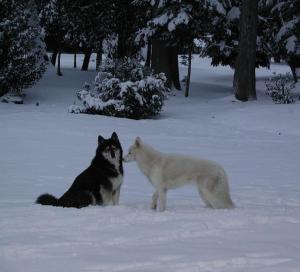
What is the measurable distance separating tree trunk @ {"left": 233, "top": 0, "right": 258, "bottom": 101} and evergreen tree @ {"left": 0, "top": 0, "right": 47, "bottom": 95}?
990cm

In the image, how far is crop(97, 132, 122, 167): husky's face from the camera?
324 inches

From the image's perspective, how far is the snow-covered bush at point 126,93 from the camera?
71.1 feet

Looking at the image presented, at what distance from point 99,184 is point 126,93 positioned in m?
13.8

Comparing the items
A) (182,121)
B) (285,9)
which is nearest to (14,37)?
(182,121)

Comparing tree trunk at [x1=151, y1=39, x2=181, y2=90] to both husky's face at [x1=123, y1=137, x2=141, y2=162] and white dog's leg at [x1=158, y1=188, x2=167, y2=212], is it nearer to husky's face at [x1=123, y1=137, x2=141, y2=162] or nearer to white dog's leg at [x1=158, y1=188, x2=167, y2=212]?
husky's face at [x1=123, y1=137, x2=141, y2=162]

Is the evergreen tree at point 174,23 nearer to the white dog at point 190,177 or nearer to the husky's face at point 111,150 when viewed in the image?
the husky's face at point 111,150

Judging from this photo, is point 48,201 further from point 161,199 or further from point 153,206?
point 161,199

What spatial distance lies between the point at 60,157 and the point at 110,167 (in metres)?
5.91

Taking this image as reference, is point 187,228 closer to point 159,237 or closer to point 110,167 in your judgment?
point 159,237

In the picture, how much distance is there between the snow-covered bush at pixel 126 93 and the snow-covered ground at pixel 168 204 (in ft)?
2.95

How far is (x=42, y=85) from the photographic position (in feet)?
109

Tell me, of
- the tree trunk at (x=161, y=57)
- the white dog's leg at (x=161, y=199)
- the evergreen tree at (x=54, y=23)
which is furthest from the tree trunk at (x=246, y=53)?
the white dog's leg at (x=161, y=199)

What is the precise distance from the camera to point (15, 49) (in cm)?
2714

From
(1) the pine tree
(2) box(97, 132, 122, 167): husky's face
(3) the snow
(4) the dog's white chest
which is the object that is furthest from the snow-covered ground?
(1) the pine tree
